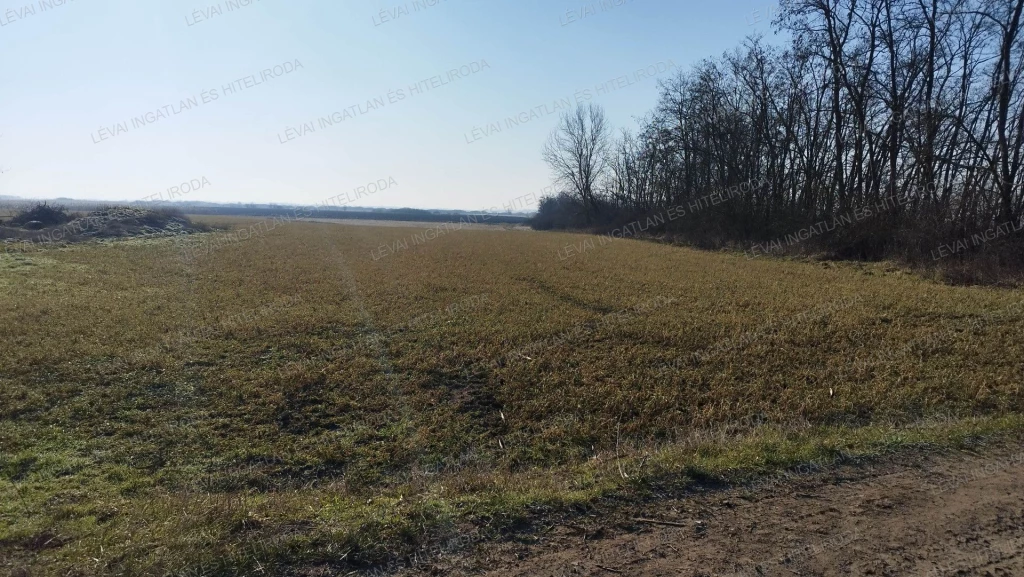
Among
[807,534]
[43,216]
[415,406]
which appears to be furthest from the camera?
[43,216]

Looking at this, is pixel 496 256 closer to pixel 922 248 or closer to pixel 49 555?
pixel 922 248

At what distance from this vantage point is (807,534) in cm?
340

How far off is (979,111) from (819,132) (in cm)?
1100

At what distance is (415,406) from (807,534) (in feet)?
14.9

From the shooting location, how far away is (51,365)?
25.1ft

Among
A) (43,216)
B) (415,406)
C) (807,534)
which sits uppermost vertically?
(43,216)

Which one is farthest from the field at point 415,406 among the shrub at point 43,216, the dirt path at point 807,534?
the shrub at point 43,216

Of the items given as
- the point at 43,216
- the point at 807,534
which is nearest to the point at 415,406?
the point at 807,534

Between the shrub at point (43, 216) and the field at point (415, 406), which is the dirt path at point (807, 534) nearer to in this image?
the field at point (415, 406)

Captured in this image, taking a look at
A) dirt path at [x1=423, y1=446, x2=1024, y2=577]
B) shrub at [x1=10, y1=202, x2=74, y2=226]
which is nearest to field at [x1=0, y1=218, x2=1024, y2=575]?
dirt path at [x1=423, y1=446, x2=1024, y2=577]

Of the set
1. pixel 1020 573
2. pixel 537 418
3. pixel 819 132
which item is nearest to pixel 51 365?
pixel 537 418

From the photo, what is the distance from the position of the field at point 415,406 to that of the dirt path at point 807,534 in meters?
0.33

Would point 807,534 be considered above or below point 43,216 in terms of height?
below

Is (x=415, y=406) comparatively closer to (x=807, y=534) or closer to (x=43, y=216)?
(x=807, y=534)
